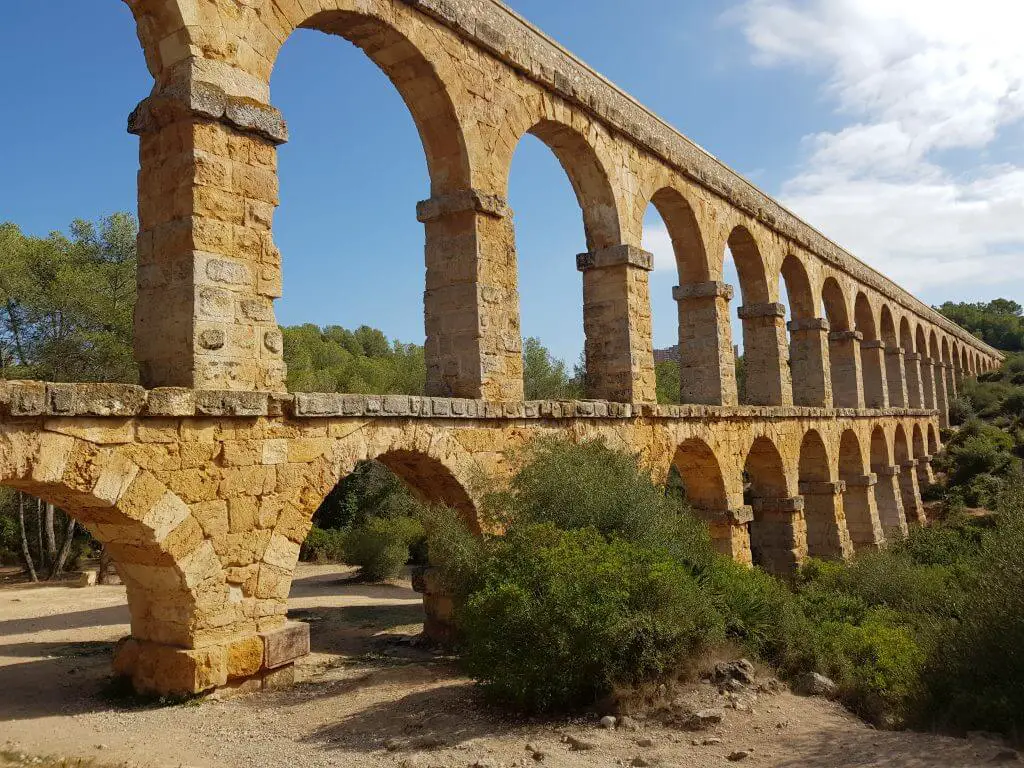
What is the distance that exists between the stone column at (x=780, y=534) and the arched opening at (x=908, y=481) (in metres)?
9.62

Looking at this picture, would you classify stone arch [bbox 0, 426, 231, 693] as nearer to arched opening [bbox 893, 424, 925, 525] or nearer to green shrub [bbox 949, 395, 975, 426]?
arched opening [bbox 893, 424, 925, 525]

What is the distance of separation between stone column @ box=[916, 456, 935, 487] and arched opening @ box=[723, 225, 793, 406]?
11732 millimetres

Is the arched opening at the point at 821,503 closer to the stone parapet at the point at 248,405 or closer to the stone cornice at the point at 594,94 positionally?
the stone cornice at the point at 594,94

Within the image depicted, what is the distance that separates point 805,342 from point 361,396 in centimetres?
1172

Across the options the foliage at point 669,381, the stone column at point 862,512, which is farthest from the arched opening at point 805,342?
the foliage at point 669,381

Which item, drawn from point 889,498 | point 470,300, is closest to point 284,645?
point 470,300

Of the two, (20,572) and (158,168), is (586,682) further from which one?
(20,572)

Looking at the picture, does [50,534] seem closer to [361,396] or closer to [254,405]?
[361,396]

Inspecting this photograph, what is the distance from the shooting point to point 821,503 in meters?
14.4

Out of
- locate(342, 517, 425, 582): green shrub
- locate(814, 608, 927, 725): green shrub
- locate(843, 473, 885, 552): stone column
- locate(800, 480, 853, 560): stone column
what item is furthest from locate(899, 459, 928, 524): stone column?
locate(814, 608, 927, 725): green shrub

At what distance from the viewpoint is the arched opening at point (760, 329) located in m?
13.5

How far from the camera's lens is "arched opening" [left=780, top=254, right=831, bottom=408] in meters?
15.0

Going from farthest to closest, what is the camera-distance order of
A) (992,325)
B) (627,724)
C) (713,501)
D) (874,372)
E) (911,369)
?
(992,325) < (911,369) < (874,372) < (713,501) < (627,724)

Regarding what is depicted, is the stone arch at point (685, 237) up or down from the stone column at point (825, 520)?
up
